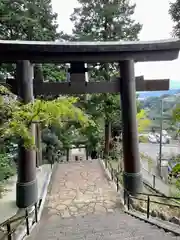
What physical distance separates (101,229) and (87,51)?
18.7ft

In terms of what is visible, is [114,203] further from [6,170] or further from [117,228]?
[6,170]

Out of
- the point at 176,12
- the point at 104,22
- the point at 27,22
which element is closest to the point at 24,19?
the point at 27,22

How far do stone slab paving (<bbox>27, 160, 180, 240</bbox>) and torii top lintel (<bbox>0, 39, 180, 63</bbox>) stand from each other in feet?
16.5

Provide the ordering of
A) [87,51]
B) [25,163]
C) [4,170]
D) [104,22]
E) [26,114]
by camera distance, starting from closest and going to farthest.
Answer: [26,114] → [25,163] → [87,51] → [4,170] → [104,22]

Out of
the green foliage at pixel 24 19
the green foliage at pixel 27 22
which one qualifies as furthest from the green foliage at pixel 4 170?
the green foliage at pixel 24 19

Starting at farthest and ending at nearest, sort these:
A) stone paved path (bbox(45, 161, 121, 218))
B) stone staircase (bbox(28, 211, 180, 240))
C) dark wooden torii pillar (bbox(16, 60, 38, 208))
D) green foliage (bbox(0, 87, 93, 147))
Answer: dark wooden torii pillar (bbox(16, 60, 38, 208)) < stone paved path (bbox(45, 161, 121, 218)) < stone staircase (bbox(28, 211, 180, 240)) < green foliage (bbox(0, 87, 93, 147))

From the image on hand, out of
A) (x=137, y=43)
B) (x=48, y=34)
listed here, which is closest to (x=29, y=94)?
(x=137, y=43)

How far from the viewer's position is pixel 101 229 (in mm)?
5918

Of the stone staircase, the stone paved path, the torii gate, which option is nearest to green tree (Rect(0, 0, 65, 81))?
the torii gate

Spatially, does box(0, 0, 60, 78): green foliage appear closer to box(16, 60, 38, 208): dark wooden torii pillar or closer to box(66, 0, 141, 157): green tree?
box(66, 0, 141, 157): green tree

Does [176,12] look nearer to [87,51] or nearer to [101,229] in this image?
[87,51]

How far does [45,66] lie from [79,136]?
6.84 m

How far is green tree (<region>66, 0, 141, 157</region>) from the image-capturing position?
1537 centimetres

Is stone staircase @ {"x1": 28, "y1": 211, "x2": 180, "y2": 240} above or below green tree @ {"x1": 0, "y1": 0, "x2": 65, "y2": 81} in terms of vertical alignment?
below
